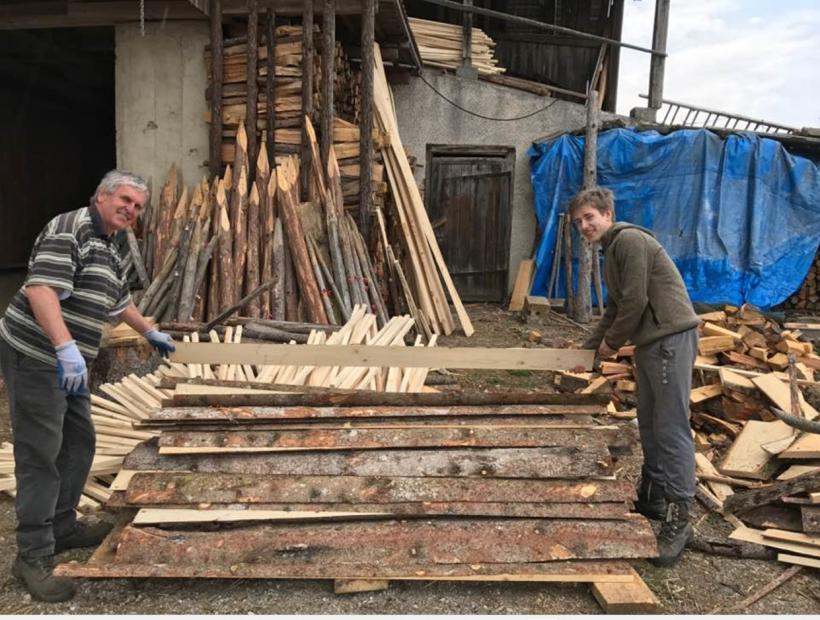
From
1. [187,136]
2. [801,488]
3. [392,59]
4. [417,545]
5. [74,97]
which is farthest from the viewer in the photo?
[74,97]

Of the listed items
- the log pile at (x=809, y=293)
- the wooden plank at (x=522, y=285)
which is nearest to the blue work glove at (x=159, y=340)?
the wooden plank at (x=522, y=285)

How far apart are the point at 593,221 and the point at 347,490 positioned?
75.3 inches

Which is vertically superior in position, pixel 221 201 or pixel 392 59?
pixel 392 59

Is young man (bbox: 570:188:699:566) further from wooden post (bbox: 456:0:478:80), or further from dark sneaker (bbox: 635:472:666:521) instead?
wooden post (bbox: 456:0:478:80)

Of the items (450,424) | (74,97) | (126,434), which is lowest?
(126,434)

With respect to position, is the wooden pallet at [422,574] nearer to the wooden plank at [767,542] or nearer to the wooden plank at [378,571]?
the wooden plank at [378,571]

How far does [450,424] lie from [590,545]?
921 millimetres

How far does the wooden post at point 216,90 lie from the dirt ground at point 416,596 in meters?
5.42

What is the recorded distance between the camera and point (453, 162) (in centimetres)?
1120

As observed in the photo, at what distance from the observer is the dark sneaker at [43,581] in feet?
9.15

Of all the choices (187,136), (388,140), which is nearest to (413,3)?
(388,140)

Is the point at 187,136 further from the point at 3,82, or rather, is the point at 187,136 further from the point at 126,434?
the point at 3,82

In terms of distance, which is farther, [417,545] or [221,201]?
[221,201]

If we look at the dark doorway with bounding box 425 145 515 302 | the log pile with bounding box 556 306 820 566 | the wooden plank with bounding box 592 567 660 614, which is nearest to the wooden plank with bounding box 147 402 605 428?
the wooden plank with bounding box 592 567 660 614
